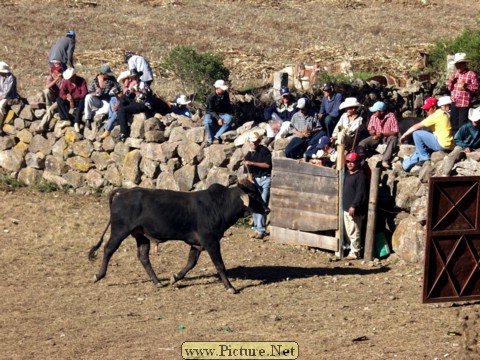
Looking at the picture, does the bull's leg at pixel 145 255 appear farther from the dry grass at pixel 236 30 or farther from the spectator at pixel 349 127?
the dry grass at pixel 236 30

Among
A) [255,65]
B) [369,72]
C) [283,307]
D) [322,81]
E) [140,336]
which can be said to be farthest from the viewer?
[255,65]

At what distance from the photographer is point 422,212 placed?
1577 centimetres

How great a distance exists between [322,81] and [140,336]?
12.8 metres

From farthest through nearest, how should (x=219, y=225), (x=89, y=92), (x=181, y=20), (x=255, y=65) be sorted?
(x=181, y=20)
(x=255, y=65)
(x=89, y=92)
(x=219, y=225)

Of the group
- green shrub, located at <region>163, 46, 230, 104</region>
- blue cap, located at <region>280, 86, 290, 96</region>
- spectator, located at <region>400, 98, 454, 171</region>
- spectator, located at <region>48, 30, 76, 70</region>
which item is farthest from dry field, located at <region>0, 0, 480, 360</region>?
spectator, located at <region>48, 30, 76, 70</region>

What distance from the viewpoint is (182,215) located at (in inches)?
591

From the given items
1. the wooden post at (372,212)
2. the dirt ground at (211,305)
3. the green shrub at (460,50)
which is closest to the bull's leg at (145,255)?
the dirt ground at (211,305)

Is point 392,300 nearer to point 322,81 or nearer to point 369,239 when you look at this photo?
point 369,239

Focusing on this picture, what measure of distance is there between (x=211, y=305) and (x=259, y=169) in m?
4.35

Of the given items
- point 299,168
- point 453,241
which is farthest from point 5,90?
point 453,241

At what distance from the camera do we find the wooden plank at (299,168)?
55.6 feet

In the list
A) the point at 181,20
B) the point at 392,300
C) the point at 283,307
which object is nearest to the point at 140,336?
the point at 283,307

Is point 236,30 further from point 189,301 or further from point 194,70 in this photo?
point 189,301

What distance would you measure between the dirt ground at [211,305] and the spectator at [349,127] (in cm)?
182
